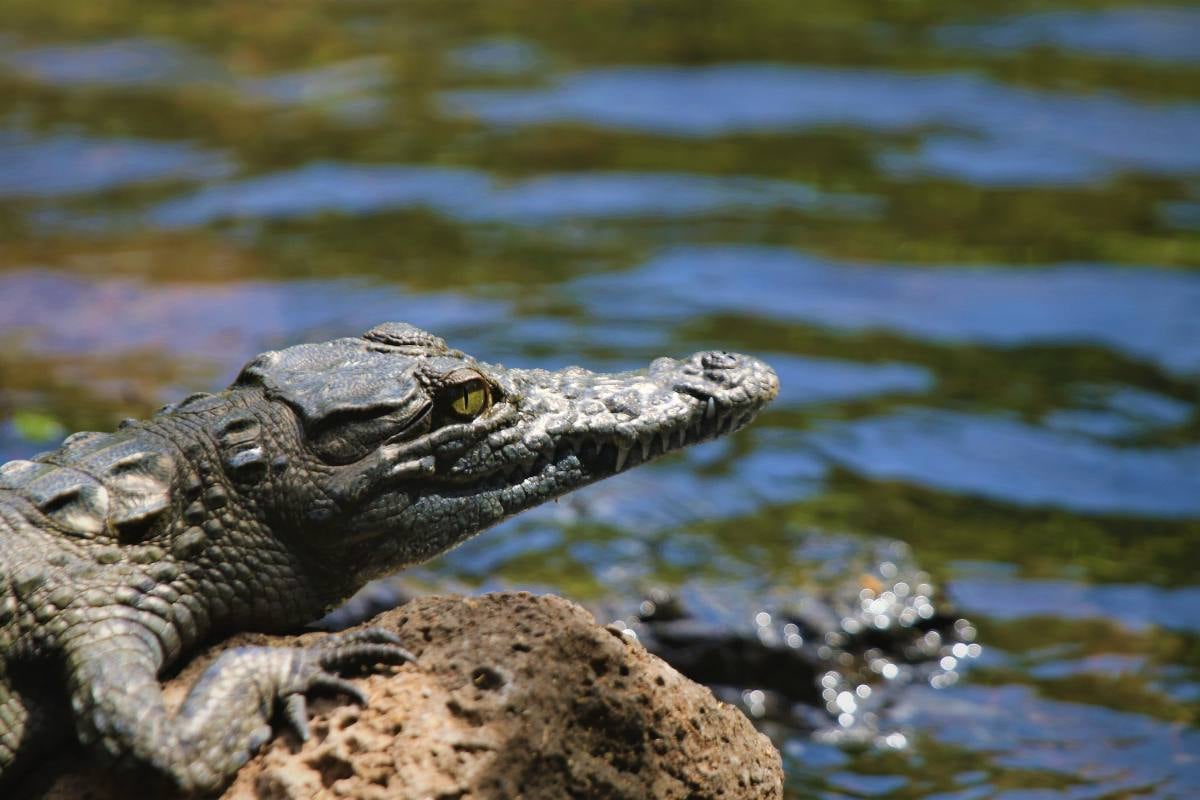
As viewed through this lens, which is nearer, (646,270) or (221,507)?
(221,507)

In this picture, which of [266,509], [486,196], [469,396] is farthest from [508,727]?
[486,196]

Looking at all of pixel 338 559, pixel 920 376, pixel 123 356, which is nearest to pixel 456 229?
pixel 123 356

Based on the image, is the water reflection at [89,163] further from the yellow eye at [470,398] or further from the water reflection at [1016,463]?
the yellow eye at [470,398]

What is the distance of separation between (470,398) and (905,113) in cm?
845

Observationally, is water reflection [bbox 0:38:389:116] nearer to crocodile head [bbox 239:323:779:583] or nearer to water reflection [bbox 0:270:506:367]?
water reflection [bbox 0:270:506:367]

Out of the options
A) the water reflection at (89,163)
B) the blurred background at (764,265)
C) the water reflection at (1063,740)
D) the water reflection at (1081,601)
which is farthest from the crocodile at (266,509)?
the water reflection at (89,163)

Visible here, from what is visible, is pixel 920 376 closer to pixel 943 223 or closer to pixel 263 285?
pixel 943 223

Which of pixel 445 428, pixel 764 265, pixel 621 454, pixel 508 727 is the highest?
pixel 445 428

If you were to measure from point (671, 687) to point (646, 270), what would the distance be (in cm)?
641

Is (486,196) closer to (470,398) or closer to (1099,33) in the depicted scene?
(1099,33)

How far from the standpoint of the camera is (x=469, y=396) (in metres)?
3.58

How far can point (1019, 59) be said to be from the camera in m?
12.2

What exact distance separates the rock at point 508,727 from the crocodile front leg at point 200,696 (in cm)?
5

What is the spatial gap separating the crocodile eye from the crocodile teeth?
0.34 meters
